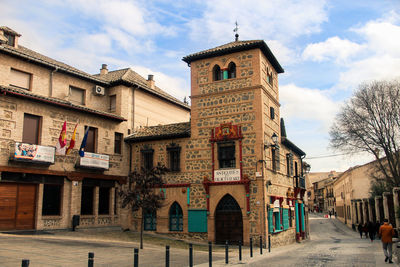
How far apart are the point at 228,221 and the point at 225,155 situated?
3879 mm

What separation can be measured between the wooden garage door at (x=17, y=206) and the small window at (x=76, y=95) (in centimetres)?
680

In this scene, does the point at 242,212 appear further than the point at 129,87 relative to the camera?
No

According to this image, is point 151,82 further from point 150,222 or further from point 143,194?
point 143,194

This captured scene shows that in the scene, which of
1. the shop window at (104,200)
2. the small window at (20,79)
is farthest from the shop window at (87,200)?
the small window at (20,79)

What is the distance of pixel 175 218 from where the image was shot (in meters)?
23.4

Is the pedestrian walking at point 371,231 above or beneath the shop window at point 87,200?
beneath

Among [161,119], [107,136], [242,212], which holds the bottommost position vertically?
[242,212]

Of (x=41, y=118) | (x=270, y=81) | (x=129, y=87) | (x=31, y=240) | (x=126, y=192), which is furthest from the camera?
(x=129, y=87)

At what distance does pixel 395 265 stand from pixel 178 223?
13137 millimetres

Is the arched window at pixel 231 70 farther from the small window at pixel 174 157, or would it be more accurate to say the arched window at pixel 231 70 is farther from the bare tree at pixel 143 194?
the bare tree at pixel 143 194

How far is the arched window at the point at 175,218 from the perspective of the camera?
23.2 m

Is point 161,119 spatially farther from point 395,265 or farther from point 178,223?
point 395,265

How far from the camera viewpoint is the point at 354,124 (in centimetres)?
3294

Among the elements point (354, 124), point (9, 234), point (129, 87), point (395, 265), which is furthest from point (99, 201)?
point (354, 124)
